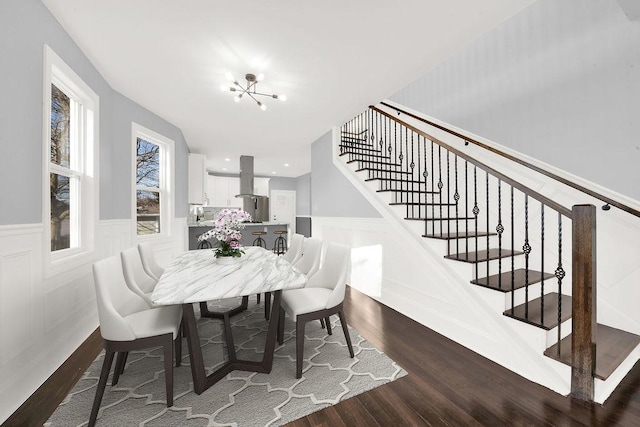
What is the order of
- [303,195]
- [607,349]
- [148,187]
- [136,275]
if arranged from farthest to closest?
[303,195] < [148,187] < [136,275] < [607,349]

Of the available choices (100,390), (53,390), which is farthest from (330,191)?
(53,390)

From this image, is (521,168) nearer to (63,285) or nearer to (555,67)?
(555,67)

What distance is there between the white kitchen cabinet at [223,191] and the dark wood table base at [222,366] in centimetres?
728

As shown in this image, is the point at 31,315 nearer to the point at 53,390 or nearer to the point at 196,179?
the point at 53,390

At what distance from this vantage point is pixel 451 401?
1647 millimetres

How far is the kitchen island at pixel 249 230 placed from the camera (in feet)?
19.3

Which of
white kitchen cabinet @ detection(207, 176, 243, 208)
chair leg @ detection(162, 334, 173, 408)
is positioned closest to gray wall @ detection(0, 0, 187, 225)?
chair leg @ detection(162, 334, 173, 408)

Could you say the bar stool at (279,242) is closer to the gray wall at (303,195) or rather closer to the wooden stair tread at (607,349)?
the gray wall at (303,195)

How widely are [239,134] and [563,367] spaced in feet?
17.2

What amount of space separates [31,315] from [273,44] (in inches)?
110

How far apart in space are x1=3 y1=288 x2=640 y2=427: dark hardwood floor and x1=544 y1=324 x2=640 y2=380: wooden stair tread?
0.67 feet

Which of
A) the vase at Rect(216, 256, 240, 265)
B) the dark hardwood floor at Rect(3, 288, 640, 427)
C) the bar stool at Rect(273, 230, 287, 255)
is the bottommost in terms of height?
the dark hardwood floor at Rect(3, 288, 640, 427)

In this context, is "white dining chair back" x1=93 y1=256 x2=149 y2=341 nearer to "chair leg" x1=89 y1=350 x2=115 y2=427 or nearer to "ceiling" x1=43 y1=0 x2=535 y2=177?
"chair leg" x1=89 y1=350 x2=115 y2=427

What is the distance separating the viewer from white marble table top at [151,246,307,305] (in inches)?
63.2
